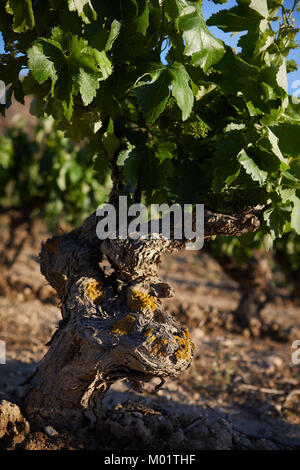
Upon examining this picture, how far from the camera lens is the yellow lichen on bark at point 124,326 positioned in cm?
249

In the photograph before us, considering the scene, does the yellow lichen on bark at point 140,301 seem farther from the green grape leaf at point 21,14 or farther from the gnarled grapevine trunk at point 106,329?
the green grape leaf at point 21,14

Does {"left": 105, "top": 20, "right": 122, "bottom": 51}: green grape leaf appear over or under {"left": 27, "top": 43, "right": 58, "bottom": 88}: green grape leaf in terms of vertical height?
over

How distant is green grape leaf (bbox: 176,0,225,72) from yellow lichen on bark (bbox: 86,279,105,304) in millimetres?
1491

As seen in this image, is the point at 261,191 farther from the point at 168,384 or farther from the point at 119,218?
the point at 168,384

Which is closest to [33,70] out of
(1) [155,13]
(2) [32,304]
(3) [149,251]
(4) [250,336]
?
(1) [155,13]

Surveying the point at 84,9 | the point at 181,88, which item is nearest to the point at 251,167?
the point at 181,88

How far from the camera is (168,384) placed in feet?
14.6

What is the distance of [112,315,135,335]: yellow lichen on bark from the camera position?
249cm

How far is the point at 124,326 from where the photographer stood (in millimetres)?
2506

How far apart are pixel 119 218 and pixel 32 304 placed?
463 centimetres

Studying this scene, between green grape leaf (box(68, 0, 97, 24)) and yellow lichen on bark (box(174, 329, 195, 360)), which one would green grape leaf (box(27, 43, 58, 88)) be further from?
yellow lichen on bark (box(174, 329, 195, 360))

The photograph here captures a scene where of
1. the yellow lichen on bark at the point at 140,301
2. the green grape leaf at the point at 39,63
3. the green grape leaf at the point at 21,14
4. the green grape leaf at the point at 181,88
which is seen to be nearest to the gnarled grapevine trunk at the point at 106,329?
the yellow lichen on bark at the point at 140,301

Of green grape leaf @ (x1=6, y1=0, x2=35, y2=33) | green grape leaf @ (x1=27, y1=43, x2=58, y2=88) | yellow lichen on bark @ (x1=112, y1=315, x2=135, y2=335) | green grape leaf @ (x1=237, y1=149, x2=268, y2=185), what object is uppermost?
green grape leaf @ (x1=6, y1=0, x2=35, y2=33)

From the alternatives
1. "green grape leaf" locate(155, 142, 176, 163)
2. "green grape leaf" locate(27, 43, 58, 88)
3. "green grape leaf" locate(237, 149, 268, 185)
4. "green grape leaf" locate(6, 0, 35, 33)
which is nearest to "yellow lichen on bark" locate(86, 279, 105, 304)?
"green grape leaf" locate(155, 142, 176, 163)
